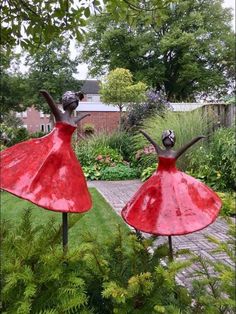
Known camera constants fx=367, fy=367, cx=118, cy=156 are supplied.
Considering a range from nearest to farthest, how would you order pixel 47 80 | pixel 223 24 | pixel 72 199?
pixel 72 199 < pixel 47 80 < pixel 223 24

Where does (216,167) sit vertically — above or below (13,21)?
below

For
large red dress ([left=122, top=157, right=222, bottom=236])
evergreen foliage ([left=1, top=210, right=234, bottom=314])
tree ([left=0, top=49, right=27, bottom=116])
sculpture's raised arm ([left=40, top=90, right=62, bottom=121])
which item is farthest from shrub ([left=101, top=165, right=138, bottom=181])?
tree ([left=0, top=49, right=27, bottom=116])

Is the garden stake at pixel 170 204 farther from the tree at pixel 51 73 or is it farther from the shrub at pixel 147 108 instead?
the tree at pixel 51 73

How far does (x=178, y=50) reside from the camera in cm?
3122

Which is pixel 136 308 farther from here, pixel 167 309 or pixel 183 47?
pixel 183 47

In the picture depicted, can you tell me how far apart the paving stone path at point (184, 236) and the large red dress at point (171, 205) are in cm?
49

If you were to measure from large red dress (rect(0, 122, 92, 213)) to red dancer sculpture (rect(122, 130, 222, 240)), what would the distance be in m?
0.25

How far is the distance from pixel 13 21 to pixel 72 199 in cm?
212

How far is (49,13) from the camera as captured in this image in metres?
2.91

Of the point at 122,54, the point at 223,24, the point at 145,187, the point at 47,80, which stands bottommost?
the point at 145,187

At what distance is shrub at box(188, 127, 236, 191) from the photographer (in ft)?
25.9

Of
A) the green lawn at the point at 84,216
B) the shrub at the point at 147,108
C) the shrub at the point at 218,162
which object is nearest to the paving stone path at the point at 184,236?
the green lawn at the point at 84,216

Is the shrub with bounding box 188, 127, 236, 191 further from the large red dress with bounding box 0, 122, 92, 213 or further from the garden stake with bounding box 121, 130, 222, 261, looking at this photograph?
the large red dress with bounding box 0, 122, 92, 213

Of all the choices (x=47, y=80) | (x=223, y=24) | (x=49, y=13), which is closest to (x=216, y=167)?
(x=49, y=13)
